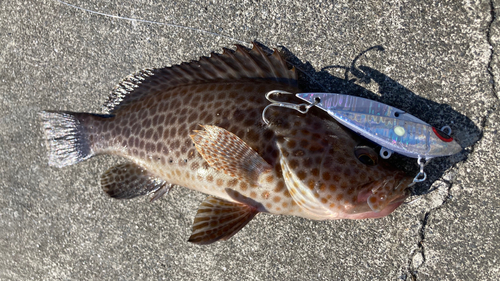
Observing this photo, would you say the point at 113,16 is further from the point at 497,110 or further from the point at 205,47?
the point at 497,110

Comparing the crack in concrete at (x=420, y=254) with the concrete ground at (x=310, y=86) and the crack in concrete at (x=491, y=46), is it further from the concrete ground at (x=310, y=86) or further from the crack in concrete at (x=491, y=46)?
the crack in concrete at (x=491, y=46)

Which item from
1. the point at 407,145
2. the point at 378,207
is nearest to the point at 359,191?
the point at 378,207

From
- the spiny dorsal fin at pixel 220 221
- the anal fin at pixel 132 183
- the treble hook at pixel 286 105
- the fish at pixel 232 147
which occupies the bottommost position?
the anal fin at pixel 132 183

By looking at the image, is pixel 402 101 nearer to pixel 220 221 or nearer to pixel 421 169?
pixel 421 169

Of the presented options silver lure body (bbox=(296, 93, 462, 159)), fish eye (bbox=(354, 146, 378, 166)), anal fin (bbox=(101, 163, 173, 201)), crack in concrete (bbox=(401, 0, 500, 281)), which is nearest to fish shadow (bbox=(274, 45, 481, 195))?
crack in concrete (bbox=(401, 0, 500, 281))

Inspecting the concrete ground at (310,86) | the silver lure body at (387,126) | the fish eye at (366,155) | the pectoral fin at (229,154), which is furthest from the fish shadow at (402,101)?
the pectoral fin at (229,154)

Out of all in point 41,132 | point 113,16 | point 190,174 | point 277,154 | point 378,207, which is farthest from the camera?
point 41,132
